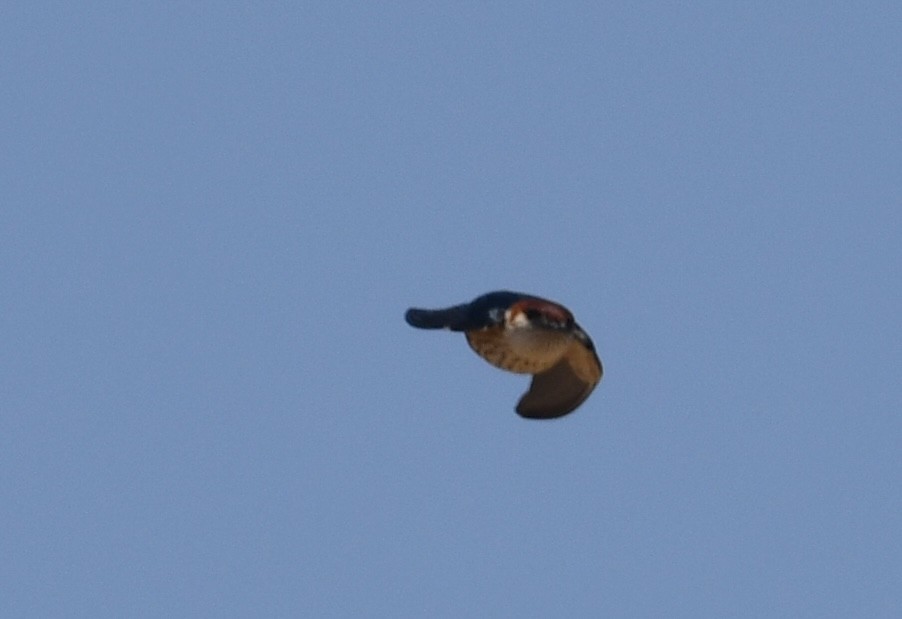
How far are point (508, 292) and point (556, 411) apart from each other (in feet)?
13.4

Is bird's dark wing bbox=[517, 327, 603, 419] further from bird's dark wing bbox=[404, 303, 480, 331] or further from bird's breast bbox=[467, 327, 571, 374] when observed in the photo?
bird's dark wing bbox=[404, 303, 480, 331]

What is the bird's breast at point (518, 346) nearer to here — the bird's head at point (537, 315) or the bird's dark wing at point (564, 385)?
the bird's head at point (537, 315)

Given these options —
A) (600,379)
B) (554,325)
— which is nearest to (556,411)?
(600,379)

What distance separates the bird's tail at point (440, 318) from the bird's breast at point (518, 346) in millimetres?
227

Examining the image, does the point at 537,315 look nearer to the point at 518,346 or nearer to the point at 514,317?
the point at 514,317

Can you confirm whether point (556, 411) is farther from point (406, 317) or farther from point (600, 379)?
point (406, 317)

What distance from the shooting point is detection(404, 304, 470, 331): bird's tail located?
116 ft

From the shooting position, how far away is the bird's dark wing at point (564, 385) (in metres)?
37.8

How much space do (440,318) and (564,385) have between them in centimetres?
353

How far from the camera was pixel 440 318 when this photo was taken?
117 feet

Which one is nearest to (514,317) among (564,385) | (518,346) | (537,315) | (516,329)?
(516,329)

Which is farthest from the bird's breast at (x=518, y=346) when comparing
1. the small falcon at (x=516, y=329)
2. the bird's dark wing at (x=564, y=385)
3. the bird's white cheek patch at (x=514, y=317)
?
the bird's dark wing at (x=564, y=385)

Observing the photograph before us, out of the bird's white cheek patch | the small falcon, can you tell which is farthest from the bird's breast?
the bird's white cheek patch

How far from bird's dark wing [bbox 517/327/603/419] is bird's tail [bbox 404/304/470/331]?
2.15m
